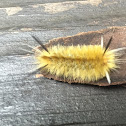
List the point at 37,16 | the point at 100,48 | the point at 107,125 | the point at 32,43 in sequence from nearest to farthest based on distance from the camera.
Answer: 1. the point at 107,125
2. the point at 100,48
3. the point at 32,43
4. the point at 37,16

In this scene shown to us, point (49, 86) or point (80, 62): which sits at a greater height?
point (80, 62)

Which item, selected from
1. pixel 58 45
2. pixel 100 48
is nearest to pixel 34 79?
pixel 58 45

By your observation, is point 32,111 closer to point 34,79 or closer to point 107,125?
point 34,79
